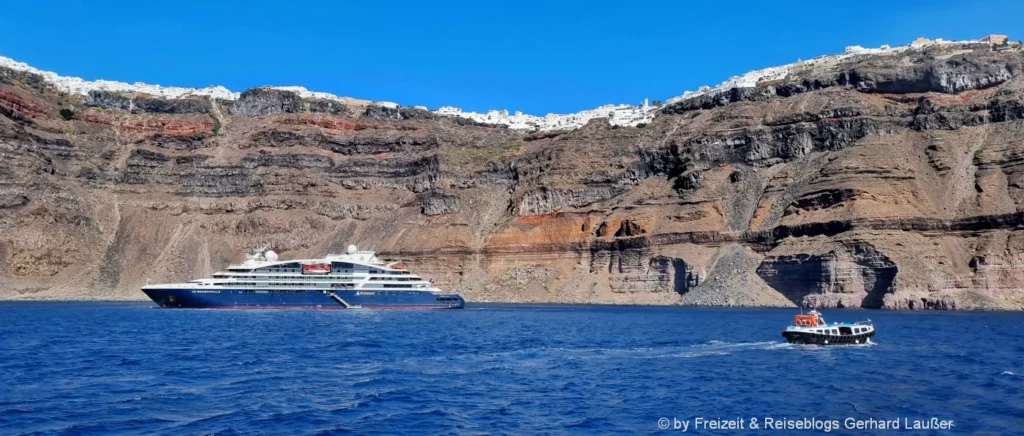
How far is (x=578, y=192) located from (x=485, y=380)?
361 ft

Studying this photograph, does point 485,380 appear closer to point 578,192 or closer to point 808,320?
point 808,320

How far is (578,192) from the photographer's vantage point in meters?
145

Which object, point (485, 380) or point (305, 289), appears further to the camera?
point (305, 289)

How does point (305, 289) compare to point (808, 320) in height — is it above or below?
above

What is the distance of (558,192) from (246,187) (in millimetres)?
54607

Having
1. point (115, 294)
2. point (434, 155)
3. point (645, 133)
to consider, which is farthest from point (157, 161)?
point (645, 133)

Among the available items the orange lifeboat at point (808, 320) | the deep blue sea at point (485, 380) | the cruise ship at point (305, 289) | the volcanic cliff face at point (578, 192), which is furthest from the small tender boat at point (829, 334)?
the cruise ship at point (305, 289)

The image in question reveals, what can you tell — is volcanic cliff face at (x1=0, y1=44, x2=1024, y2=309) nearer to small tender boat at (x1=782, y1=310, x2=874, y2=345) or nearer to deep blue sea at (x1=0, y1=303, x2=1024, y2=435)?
deep blue sea at (x1=0, y1=303, x2=1024, y2=435)

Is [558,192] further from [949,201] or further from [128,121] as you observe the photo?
[128,121]

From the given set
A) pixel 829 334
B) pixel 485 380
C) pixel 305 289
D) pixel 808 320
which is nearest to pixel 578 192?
pixel 305 289

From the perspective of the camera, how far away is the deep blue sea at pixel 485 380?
2702 cm

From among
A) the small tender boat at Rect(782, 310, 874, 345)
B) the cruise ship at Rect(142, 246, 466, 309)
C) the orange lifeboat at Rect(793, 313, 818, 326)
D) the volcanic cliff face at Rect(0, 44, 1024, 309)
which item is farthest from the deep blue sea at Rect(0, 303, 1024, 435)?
the volcanic cliff face at Rect(0, 44, 1024, 309)

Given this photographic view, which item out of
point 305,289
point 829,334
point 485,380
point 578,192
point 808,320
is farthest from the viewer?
point 578,192

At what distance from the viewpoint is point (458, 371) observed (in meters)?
39.0
